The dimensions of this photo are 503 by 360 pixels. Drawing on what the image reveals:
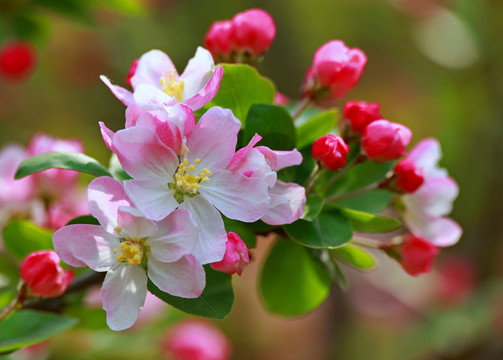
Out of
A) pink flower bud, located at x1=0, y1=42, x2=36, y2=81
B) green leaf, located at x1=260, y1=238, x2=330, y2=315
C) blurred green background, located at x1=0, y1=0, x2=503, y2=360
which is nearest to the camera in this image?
green leaf, located at x1=260, y1=238, x2=330, y2=315

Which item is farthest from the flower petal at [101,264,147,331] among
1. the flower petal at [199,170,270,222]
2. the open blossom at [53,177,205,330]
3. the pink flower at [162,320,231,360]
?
the pink flower at [162,320,231,360]

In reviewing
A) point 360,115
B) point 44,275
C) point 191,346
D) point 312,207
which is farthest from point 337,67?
point 191,346

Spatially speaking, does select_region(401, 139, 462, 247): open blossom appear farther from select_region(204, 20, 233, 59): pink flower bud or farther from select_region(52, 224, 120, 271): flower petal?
select_region(52, 224, 120, 271): flower petal

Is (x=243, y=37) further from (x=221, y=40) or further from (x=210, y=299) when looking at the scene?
(x=210, y=299)

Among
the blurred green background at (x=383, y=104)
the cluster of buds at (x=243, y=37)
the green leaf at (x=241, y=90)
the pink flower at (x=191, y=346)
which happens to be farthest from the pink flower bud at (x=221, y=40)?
the pink flower at (x=191, y=346)

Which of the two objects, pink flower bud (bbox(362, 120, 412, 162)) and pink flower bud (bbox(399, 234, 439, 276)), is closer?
pink flower bud (bbox(362, 120, 412, 162))

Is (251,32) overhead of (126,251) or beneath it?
overhead

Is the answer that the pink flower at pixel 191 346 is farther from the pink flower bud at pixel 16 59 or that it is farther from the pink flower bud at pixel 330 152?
the pink flower bud at pixel 330 152
